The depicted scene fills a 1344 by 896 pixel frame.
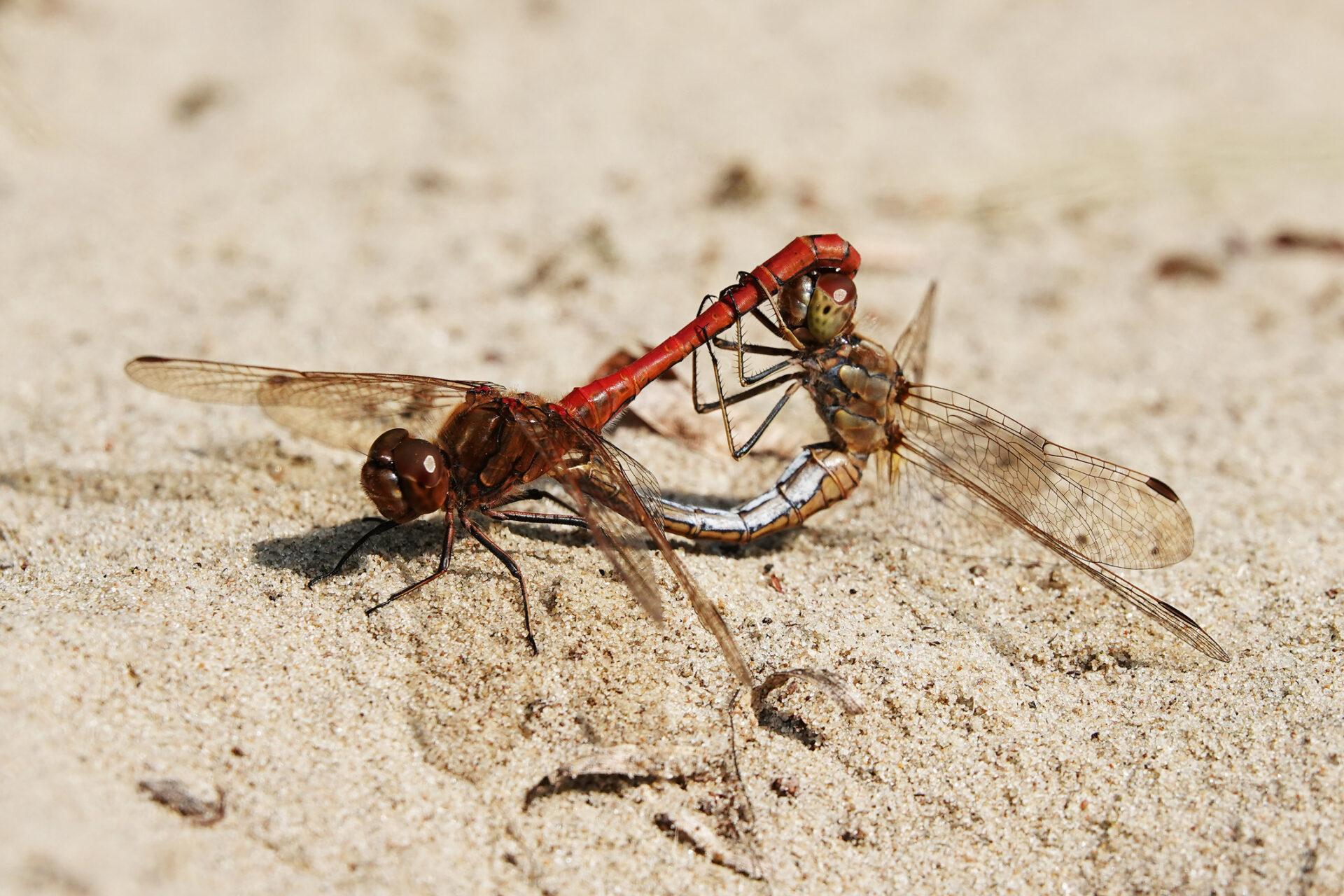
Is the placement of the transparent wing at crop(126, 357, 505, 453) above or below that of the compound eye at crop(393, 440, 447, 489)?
above

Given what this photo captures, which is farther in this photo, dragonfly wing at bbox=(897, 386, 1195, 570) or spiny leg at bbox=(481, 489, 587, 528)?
dragonfly wing at bbox=(897, 386, 1195, 570)

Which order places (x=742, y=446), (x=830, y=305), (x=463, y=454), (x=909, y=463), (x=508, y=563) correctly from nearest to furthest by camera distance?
(x=508, y=563), (x=463, y=454), (x=830, y=305), (x=742, y=446), (x=909, y=463)

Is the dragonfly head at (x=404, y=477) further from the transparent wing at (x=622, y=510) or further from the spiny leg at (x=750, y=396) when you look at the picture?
the spiny leg at (x=750, y=396)

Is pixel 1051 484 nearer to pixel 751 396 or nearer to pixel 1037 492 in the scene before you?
pixel 1037 492

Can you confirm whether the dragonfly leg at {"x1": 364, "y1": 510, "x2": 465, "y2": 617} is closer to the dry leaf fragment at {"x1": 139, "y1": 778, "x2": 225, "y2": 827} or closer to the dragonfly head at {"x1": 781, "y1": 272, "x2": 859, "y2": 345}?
the dry leaf fragment at {"x1": 139, "y1": 778, "x2": 225, "y2": 827}

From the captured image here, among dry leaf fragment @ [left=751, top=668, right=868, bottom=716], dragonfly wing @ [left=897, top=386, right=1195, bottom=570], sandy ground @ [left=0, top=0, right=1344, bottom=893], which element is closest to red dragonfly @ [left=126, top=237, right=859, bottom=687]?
dry leaf fragment @ [left=751, top=668, right=868, bottom=716]

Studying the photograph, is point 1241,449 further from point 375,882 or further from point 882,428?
point 375,882

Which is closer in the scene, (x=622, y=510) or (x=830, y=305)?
(x=622, y=510)

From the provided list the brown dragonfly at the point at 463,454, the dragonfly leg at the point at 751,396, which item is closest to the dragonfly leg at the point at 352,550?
the brown dragonfly at the point at 463,454

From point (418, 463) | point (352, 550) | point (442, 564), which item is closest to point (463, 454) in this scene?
point (418, 463)
